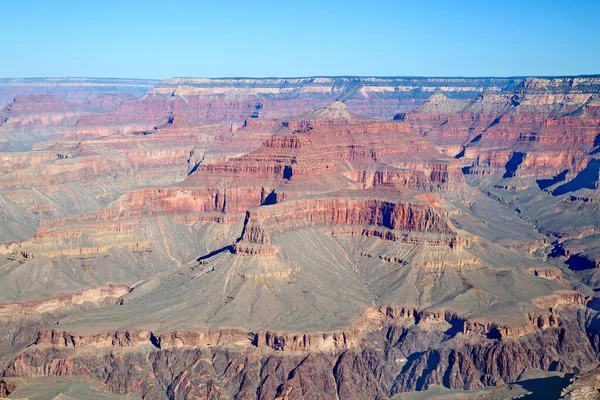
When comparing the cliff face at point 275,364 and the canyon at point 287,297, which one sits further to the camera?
the canyon at point 287,297

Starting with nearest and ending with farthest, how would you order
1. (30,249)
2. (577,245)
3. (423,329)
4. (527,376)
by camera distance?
1. (527,376)
2. (423,329)
3. (30,249)
4. (577,245)

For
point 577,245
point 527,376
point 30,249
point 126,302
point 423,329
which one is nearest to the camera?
point 527,376

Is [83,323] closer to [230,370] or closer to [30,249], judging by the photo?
[230,370]

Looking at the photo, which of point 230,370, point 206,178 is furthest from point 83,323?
point 206,178

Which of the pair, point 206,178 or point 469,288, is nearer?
point 469,288

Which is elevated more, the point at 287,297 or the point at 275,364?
the point at 287,297

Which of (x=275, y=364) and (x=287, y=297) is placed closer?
(x=275, y=364)

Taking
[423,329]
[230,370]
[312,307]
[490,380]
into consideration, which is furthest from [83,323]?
[490,380]

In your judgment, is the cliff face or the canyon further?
the canyon

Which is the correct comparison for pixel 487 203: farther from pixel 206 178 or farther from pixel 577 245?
pixel 206 178
